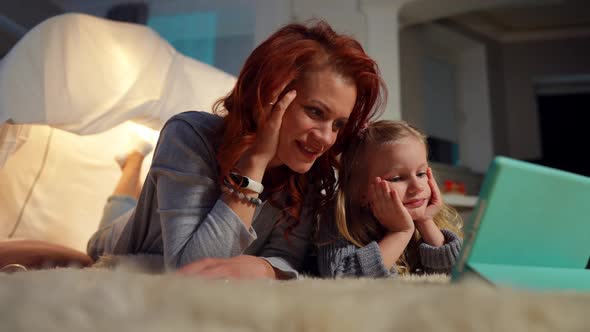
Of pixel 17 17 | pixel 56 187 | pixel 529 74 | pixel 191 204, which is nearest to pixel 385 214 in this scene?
pixel 191 204

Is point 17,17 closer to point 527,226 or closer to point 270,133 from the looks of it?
point 270,133

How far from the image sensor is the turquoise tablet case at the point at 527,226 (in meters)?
0.42

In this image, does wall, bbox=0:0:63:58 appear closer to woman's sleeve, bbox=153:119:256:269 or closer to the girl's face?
woman's sleeve, bbox=153:119:256:269

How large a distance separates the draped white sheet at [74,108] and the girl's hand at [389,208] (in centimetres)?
83

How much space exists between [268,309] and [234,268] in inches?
15.4

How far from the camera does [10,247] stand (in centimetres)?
101

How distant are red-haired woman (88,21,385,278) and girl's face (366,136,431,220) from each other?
108mm

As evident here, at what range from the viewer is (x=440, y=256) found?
0.80 metres

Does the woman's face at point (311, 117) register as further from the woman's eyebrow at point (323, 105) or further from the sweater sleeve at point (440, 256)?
the sweater sleeve at point (440, 256)

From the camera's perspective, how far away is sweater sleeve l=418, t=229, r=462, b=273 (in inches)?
31.5

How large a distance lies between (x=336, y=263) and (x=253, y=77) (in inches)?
14.6

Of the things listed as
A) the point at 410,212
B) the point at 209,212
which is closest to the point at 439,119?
the point at 410,212

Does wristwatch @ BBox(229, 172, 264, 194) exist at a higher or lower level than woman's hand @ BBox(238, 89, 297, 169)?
lower

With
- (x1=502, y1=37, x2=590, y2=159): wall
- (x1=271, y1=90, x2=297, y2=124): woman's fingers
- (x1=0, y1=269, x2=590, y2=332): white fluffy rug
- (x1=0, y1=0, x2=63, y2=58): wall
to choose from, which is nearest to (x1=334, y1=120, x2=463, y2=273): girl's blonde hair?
(x1=271, y1=90, x2=297, y2=124): woman's fingers
